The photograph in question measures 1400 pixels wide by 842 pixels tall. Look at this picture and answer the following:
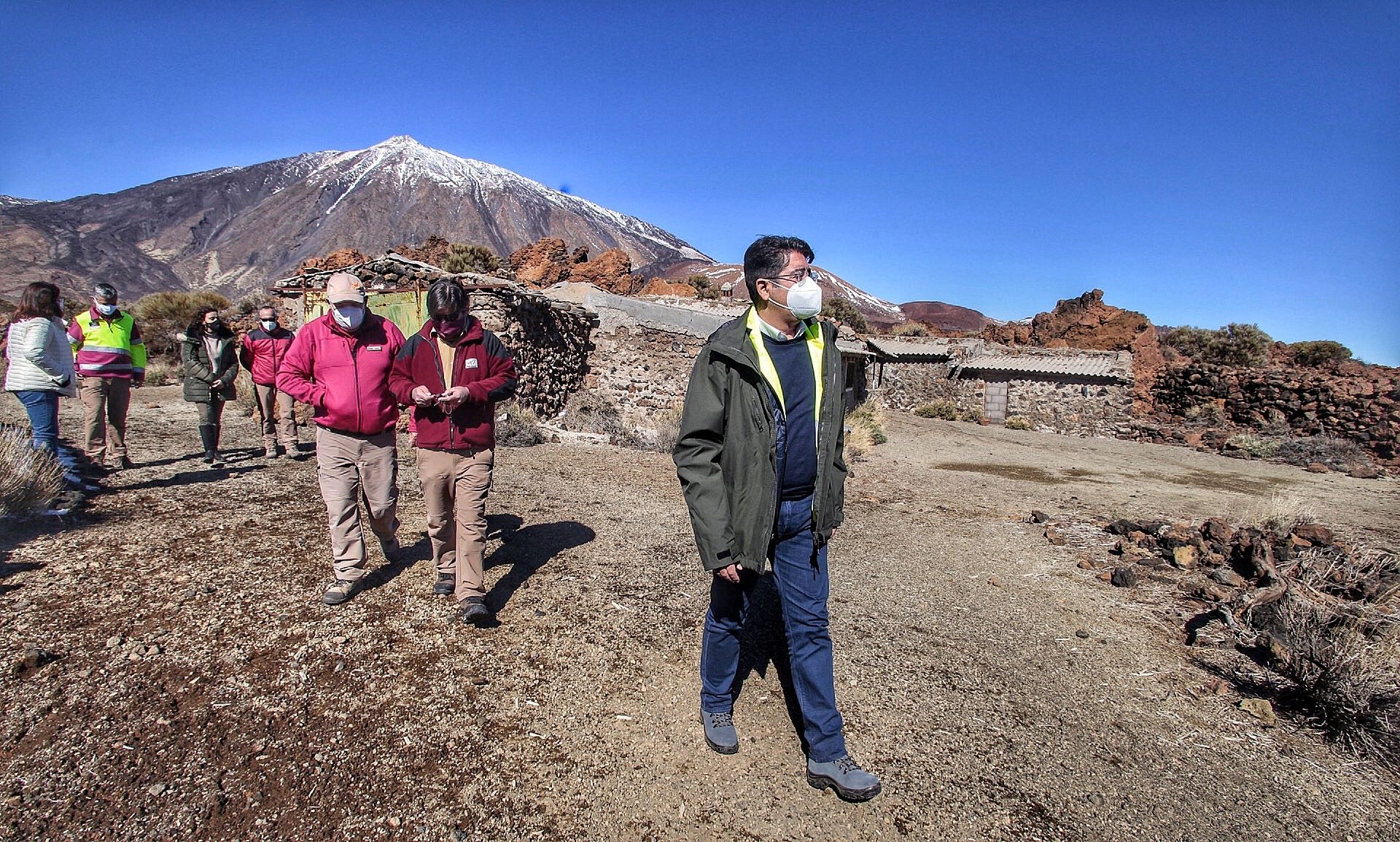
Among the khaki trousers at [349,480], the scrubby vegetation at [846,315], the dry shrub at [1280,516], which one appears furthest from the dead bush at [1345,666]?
the scrubby vegetation at [846,315]

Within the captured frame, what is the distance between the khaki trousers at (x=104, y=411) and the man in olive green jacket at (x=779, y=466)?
20.7 feet

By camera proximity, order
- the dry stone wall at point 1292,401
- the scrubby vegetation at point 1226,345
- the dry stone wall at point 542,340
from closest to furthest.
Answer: the dry stone wall at point 542,340
the dry stone wall at point 1292,401
the scrubby vegetation at point 1226,345

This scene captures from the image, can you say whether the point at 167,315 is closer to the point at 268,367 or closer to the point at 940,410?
the point at 268,367

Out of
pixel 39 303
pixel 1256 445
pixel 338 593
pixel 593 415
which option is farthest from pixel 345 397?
pixel 1256 445

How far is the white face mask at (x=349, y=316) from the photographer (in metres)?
3.53

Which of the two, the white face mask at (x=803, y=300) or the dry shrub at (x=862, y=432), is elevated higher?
the white face mask at (x=803, y=300)

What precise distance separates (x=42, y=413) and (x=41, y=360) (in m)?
0.56

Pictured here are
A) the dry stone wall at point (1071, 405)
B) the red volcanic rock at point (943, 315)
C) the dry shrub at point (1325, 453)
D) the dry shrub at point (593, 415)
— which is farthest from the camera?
the red volcanic rock at point (943, 315)

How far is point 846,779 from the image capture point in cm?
233

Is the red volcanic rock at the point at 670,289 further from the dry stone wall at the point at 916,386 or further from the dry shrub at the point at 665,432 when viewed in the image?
the dry shrub at the point at 665,432

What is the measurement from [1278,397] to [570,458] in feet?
64.9

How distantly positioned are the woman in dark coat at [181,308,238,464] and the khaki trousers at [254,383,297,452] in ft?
0.95

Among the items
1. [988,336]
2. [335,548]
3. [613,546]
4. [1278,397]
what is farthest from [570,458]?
[988,336]

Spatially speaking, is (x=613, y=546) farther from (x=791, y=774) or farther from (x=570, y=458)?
(x=570, y=458)
